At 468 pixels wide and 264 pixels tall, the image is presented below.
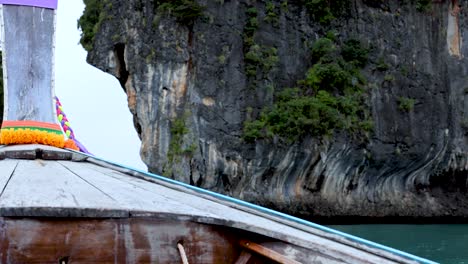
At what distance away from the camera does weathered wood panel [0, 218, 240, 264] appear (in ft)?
2.23

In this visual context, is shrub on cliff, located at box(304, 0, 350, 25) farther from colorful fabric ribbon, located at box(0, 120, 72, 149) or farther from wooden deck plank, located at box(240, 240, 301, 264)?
wooden deck plank, located at box(240, 240, 301, 264)

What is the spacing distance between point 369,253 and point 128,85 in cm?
1053

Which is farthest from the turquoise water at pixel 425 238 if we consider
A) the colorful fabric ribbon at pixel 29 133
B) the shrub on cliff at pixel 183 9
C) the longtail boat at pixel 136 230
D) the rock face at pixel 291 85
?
the longtail boat at pixel 136 230

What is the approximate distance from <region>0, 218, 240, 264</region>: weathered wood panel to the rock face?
9.79m

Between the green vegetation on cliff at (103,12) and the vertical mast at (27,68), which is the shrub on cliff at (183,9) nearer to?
the green vegetation on cliff at (103,12)

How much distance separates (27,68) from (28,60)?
22 mm

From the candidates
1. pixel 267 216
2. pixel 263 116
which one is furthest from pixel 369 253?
pixel 263 116

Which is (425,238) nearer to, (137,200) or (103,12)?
(103,12)

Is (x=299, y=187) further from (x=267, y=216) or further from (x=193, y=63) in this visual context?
(x=267, y=216)

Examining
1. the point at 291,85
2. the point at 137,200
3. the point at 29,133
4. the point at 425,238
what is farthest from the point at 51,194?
the point at 291,85

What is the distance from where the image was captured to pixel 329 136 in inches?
424

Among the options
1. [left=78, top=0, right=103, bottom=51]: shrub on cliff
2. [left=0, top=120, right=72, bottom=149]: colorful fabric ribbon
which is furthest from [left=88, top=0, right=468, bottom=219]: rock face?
[left=0, top=120, right=72, bottom=149]: colorful fabric ribbon

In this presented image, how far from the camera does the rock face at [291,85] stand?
10.8m

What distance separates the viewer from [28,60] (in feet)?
5.40
